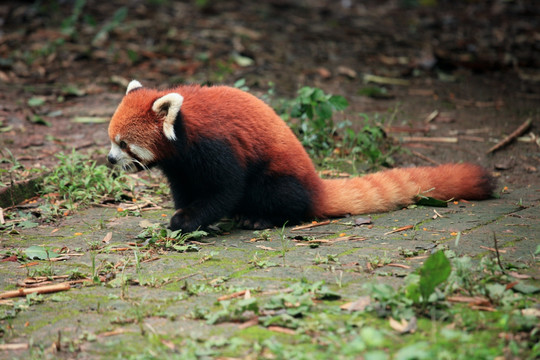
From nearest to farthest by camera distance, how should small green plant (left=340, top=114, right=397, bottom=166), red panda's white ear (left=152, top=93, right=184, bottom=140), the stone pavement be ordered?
the stone pavement → red panda's white ear (left=152, top=93, right=184, bottom=140) → small green plant (left=340, top=114, right=397, bottom=166)

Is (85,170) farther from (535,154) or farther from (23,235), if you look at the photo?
(535,154)

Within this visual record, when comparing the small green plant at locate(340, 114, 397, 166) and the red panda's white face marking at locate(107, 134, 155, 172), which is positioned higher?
the red panda's white face marking at locate(107, 134, 155, 172)

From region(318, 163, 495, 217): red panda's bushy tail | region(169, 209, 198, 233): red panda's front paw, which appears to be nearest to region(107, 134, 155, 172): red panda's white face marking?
region(169, 209, 198, 233): red panda's front paw

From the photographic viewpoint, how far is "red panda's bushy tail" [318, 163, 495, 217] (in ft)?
15.6

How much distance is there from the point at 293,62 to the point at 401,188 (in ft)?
16.5

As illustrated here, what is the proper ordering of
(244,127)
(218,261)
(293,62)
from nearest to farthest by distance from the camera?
(218,261), (244,127), (293,62)

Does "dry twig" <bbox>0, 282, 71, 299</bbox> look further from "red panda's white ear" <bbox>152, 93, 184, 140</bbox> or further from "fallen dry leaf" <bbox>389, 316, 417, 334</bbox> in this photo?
"fallen dry leaf" <bbox>389, 316, 417, 334</bbox>

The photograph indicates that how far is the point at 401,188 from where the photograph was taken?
4.80 metres

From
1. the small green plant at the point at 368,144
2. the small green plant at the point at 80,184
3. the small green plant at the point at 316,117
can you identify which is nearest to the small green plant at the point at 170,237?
the small green plant at the point at 80,184

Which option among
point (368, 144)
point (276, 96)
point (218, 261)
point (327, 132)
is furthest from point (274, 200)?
point (276, 96)

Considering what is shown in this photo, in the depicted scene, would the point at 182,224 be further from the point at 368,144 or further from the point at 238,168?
the point at 368,144

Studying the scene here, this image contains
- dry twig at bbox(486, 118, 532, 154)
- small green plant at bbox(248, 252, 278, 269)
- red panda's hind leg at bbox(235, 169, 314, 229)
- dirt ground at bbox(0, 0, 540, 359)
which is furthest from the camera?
dry twig at bbox(486, 118, 532, 154)

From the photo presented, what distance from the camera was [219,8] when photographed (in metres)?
11.9

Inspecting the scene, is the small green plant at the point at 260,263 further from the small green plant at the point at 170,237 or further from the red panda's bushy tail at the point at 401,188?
the red panda's bushy tail at the point at 401,188
